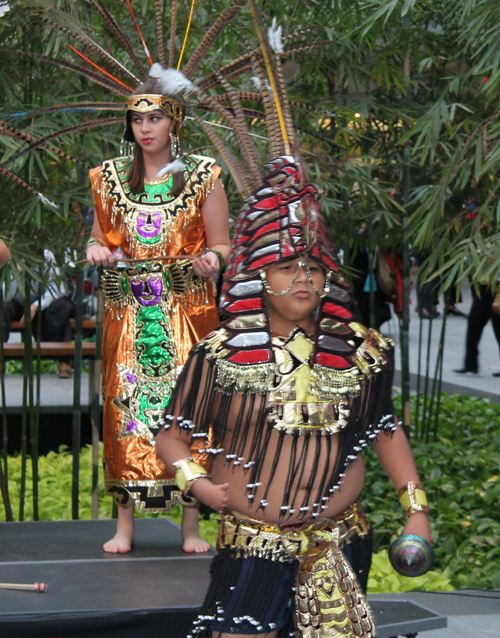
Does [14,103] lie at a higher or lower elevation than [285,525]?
higher

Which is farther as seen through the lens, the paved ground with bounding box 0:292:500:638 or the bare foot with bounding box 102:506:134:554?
the paved ground with bounding box 0:292:500:638

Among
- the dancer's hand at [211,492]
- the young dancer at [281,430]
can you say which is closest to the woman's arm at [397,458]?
the young dancer at [281,430]

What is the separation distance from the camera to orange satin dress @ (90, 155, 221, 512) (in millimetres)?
2934

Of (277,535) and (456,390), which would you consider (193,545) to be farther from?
(456,390)

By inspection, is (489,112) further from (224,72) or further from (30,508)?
(30,508)

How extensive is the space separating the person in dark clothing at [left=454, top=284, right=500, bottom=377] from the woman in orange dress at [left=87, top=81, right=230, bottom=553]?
498cm

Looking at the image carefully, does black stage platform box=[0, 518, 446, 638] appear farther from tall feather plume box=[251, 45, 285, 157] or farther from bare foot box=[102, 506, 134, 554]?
tall feather plume box=[251, 45, 285, 157]

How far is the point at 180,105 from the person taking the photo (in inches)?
115

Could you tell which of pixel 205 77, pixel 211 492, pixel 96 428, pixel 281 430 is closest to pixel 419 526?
pixel 281 430

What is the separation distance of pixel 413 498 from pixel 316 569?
0.83 ft

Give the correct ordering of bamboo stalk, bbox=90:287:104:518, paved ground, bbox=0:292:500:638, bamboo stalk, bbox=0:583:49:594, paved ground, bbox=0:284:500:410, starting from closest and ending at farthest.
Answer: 1. bamboo stalk, bbox=0:583:49:594
2. paved ground, bbox=0:292:500:638
3. bamboo stalk, bbox=90:287:104:518
4. paved ground, bbox=0:284:500:410

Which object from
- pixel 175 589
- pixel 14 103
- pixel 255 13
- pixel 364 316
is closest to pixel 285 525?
pixel 175 589

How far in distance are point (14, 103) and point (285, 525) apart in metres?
2.53

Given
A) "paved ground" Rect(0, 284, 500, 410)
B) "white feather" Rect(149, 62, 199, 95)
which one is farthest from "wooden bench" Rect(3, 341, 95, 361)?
"white feather" Rect(149, 62, 199, 95)
